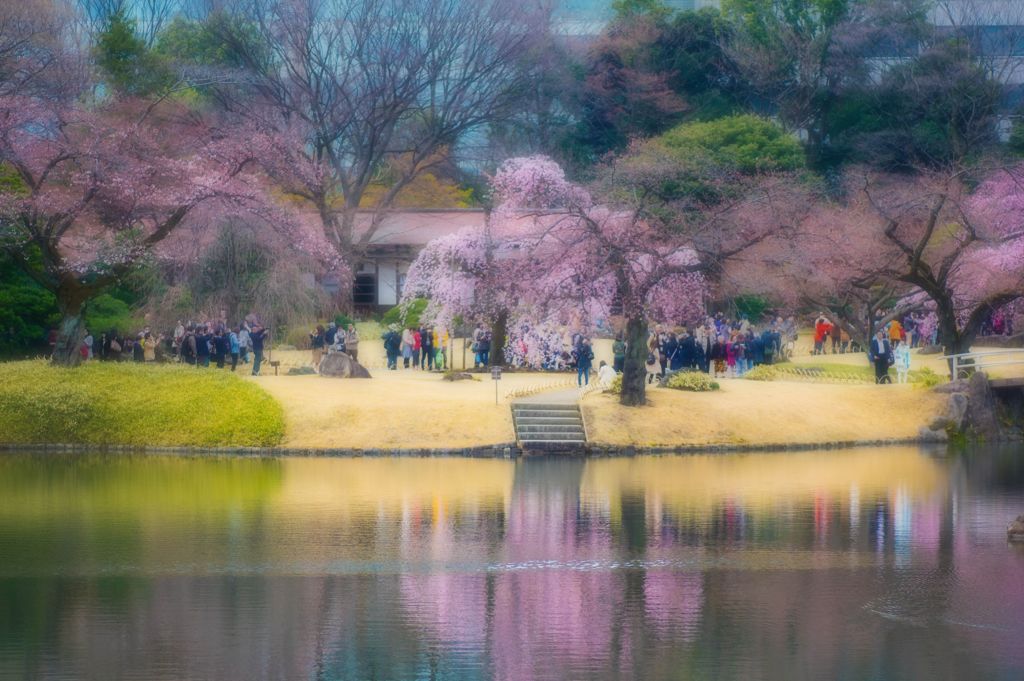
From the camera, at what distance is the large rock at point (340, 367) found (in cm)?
4450

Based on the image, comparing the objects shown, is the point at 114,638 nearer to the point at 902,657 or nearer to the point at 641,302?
the point at 902,657

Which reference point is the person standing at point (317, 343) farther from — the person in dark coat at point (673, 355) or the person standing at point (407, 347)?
the person in dark coat at point (673, 355)

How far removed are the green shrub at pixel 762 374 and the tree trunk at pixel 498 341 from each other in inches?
330

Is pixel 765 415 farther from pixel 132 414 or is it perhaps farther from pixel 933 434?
pixel 132 414

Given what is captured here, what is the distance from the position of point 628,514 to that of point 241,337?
78.7 ft

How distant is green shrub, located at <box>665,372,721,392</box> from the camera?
1657 inches

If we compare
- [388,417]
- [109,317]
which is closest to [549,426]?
[388,417]

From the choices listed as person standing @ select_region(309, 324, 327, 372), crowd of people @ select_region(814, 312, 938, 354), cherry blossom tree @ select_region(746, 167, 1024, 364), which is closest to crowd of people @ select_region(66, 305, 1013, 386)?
person standing @ select_region(309, 324, 327, 372)

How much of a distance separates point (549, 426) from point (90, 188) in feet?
42.7

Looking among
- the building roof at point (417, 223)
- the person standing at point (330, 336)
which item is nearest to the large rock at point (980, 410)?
the person standing at point (330, 336)

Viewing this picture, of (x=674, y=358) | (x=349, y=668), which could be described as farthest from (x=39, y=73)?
(x=349, y=668)

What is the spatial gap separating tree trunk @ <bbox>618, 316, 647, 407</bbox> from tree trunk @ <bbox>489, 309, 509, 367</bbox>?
11291 millimetres

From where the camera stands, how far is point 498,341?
50.9 metres

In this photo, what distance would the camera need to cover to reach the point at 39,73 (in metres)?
41.5
